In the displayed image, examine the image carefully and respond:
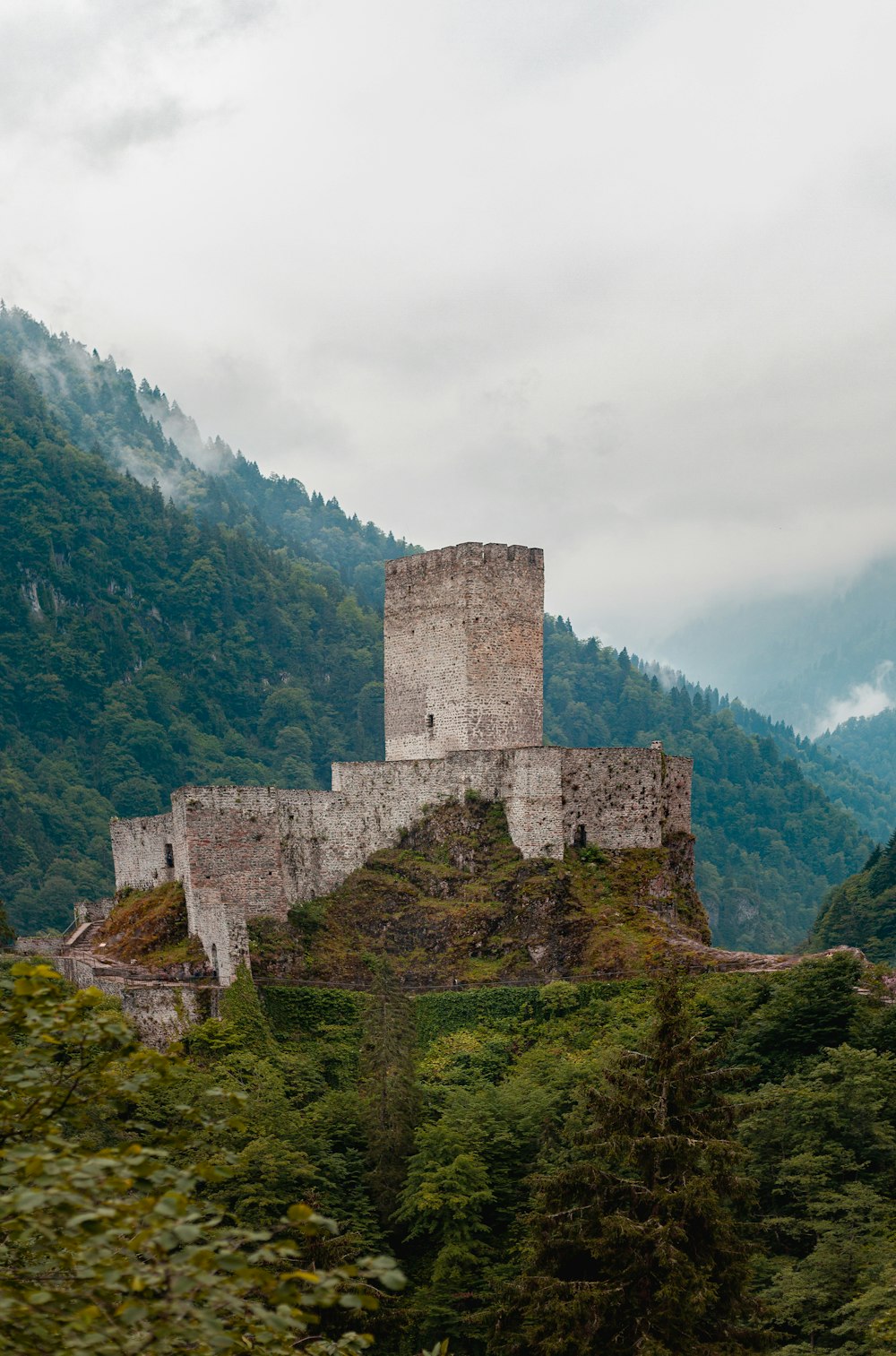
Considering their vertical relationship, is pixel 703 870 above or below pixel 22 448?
below

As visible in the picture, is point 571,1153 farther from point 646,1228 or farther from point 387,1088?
point 387,1088

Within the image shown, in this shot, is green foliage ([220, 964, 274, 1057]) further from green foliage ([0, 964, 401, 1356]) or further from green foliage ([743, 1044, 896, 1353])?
green foliage ([0, 964, 401, 1356])

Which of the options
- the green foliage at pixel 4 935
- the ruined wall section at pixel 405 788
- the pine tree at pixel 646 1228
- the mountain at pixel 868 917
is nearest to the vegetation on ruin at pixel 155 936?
the ruined wall section at pixel 405 788

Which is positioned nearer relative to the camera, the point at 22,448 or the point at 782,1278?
the point at 782,1278

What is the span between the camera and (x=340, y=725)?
16925cm

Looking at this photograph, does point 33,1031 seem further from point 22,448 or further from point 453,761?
point 22,448

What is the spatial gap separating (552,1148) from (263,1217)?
6.39 meters

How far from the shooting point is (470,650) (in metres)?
49.9

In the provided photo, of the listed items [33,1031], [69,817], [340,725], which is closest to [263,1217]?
[33,1031]

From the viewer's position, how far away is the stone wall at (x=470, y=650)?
5009cm

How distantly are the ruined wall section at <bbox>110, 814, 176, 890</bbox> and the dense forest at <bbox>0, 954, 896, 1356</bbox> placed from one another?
899 cm

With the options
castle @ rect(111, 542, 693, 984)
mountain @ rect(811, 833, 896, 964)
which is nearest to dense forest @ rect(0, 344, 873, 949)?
mountain @ rect(811, 833, 896, 964)

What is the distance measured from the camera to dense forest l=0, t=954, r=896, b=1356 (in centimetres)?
2878

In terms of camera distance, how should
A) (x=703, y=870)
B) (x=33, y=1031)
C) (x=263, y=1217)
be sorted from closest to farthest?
(x=33, y=1031), (x=263, y=1217), (x=703, y=870)
